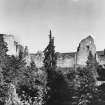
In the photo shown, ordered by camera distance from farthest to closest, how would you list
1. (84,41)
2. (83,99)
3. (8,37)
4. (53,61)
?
1. (8,37)
2. (84,41)
3. (53,61)
4. (83,99)

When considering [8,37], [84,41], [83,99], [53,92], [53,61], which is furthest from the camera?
[8,37]

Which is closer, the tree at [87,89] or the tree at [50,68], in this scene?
the tree at [87,89]

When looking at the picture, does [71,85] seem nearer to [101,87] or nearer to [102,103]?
[101,87]

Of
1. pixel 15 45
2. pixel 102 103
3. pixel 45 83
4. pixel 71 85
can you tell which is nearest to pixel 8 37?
pixel 15 45

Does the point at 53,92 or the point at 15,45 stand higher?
the point at 15,45

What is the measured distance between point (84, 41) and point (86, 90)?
25.1 m

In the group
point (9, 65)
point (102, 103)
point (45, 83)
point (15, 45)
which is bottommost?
point (102, 103)

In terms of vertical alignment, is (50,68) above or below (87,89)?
above

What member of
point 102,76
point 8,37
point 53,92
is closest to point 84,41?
point 102,76

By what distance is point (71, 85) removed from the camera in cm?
4825

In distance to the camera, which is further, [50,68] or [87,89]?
[50,68]

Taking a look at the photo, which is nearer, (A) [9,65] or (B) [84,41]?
(A) [9,65]

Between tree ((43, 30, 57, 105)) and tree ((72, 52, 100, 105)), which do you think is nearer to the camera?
tree ((72, 52, 100, 105))

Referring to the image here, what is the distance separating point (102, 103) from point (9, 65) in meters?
13.8
